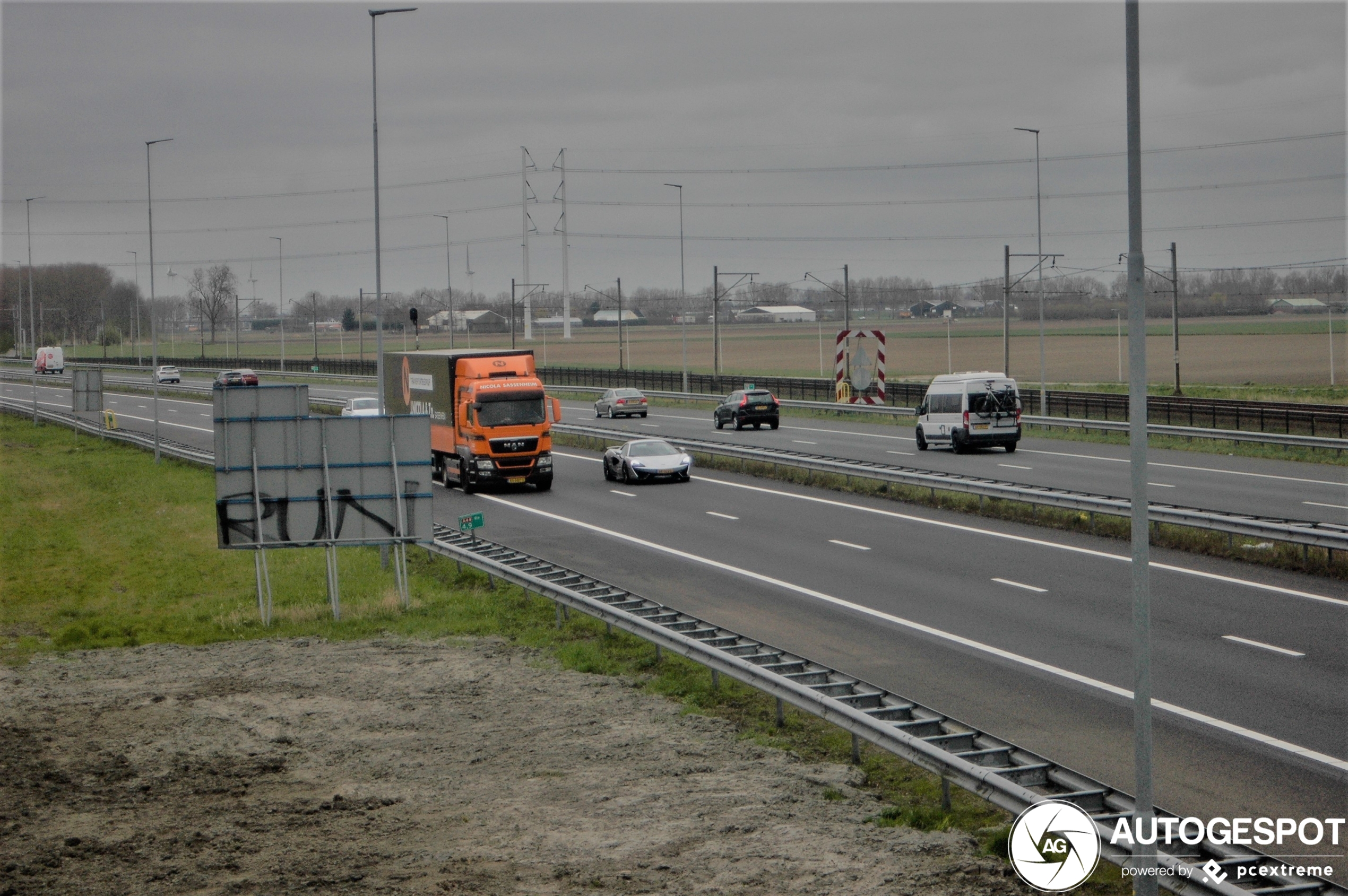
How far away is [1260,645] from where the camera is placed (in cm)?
1606

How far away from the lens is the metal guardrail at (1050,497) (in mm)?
21172

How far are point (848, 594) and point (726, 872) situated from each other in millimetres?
11163

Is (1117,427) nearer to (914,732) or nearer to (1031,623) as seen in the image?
(1031,623)

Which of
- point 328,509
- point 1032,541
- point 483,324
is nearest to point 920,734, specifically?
point 328,509

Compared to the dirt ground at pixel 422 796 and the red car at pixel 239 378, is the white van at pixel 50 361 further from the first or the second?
the dirt ground at pixel 422 796

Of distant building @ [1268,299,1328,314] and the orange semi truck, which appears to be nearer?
the orange semi truck

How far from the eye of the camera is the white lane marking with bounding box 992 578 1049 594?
65.9 feet

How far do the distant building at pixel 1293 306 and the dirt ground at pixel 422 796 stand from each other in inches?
5188

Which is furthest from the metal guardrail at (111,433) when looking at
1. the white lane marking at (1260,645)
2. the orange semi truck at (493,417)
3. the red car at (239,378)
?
the white lane marking at (1260,645)

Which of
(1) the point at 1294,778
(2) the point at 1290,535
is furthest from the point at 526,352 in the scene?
(1) the point at 1294,778

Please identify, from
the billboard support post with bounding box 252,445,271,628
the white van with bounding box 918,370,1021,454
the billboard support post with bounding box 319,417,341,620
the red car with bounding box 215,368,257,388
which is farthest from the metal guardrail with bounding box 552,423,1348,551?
the red car with bounding box 215,368,257,388

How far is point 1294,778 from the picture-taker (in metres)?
11.1

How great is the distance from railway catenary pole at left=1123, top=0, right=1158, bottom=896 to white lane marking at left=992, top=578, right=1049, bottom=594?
38.3 ft

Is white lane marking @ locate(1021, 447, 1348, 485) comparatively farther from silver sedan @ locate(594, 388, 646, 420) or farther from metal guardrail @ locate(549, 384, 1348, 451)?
silver sedan @ locate(594, 388, 646, 420)
